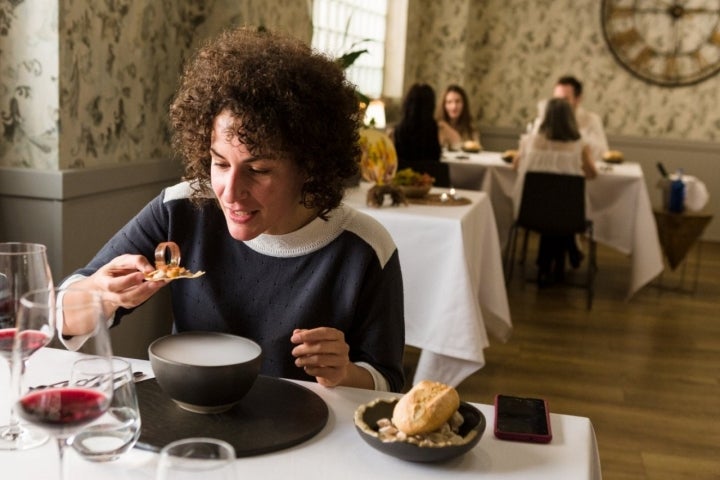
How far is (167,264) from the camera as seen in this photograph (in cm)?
151

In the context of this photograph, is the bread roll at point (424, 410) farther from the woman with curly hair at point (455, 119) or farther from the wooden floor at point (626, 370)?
the woman with curly hair at point (455, 119)

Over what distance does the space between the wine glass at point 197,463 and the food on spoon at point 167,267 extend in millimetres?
696

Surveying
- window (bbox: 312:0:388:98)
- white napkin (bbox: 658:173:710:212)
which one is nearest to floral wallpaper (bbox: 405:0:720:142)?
window (bbox: 312:0:388:98)

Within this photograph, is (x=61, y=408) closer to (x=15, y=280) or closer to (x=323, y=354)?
(x=15, y=280)

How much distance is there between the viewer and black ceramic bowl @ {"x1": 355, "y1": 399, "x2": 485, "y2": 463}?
1.03 metres

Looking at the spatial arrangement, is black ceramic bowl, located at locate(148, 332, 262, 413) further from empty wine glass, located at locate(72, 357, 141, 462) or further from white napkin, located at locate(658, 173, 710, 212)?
white napkin, located at locate(658, 173, 710, 212)

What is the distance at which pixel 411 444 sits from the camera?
3.38ft

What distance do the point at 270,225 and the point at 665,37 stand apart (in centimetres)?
687

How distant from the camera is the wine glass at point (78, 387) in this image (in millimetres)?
856

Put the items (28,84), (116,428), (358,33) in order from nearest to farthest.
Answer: (116,428), (28,84), (358,33)

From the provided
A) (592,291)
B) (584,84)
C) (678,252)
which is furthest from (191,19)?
(584,84)

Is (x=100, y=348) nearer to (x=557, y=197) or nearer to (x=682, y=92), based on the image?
(x=557, y=197)

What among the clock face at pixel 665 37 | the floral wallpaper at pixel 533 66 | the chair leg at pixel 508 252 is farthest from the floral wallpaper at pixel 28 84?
the clock face at pixel 665 37

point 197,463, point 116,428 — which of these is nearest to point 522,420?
point 116,428
